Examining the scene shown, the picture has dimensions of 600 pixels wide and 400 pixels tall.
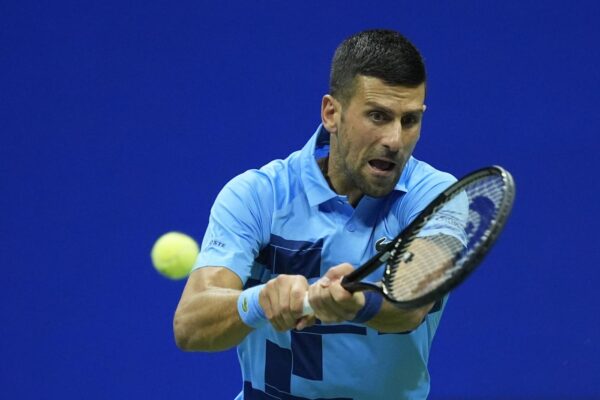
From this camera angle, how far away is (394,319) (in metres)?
1.85

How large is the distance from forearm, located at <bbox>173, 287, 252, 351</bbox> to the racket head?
310mm

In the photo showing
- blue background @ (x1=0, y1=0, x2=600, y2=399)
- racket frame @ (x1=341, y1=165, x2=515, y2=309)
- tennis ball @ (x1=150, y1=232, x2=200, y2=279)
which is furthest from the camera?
blue background @ (x1=0, y1=0, x2=600, y2=399)

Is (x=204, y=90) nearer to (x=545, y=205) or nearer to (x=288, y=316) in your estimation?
(x=545, y=205)

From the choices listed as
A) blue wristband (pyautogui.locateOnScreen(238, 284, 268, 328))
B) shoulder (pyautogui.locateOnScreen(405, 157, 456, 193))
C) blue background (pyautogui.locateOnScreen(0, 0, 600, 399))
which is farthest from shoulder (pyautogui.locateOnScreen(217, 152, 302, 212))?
blue background (pyautogui.locateOnScreen(0, 0, 600, 399))

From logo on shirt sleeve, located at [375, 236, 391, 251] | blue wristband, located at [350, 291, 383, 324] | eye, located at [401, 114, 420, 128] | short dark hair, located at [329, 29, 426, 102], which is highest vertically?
short dark hair, located at [329, 29, 426, 102]

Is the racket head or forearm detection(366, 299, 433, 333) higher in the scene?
the racket head

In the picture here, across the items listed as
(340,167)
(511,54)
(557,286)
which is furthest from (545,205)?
(340,167)

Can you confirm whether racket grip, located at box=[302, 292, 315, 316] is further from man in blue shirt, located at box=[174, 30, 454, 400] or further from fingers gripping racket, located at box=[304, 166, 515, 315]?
man in blue shirt, located at box=[174, 30, 454, 400]

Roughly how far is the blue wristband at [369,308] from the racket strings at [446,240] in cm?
3

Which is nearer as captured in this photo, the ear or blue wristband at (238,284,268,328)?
blue wristband at (238,284,268,328)

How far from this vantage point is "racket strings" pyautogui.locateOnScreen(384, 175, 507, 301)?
5.39ft

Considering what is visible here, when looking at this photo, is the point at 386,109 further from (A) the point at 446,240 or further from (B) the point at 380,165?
(A) the point at 446,240

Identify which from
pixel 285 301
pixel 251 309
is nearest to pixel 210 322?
pixel 251 309

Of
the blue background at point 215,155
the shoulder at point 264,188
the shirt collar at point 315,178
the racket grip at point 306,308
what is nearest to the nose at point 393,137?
the shirt collar at point 315,178
